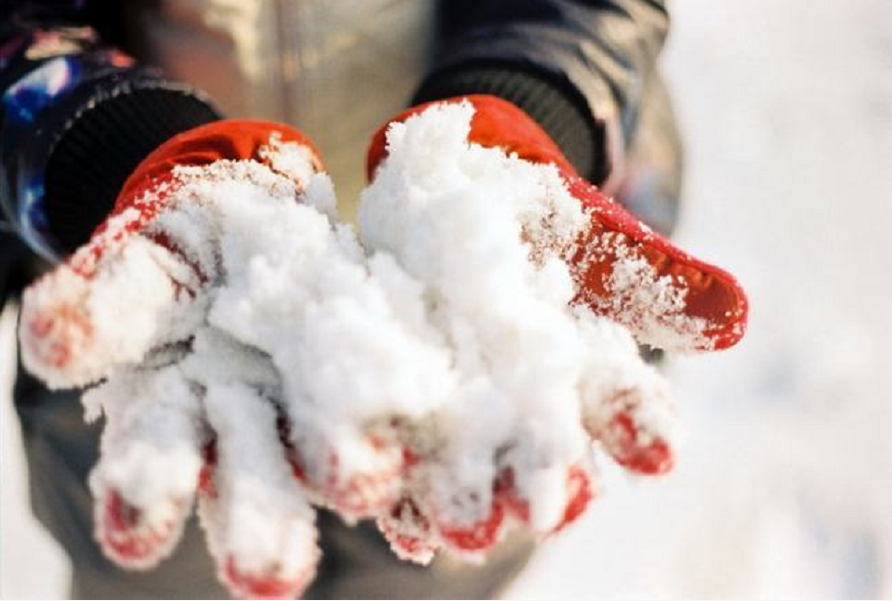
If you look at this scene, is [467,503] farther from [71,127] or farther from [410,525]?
[71,127]

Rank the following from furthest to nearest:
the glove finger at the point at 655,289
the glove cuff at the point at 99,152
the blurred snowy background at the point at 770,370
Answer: the blurred snowy background at the point at 770,370 → the glove cuff at the point at 99,152 → the glove finger at the point at 655,289

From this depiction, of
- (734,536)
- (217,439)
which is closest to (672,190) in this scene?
(734,536)

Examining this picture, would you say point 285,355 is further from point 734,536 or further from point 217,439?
point 734,536

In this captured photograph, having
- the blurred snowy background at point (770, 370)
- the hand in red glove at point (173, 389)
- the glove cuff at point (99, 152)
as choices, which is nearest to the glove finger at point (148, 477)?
the hand in red glove at point (173, 389)

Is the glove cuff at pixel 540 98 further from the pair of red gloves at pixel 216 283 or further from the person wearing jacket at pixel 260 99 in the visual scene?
the pair of red gloves at pixel 216 283

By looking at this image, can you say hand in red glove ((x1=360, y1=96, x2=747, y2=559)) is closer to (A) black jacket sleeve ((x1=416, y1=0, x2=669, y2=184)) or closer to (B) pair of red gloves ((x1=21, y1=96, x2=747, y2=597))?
(B) pair of red gloves ((x1=21, y1=96, x2=747, y2=597))

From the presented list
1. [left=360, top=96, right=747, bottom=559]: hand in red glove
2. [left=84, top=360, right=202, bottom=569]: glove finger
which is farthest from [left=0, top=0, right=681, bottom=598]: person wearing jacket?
[left=84, top=360, right=202, bottom=569]: glove finger
